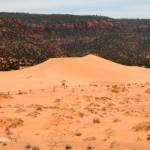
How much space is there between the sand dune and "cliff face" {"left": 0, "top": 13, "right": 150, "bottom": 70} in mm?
32849

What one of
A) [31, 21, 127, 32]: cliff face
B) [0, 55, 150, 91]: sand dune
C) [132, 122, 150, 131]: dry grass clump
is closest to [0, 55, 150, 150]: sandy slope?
[132, 122, 150, 131]: dry grass clump

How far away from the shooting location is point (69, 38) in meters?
155

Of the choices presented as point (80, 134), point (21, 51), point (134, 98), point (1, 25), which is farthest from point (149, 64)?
point (80, 134)

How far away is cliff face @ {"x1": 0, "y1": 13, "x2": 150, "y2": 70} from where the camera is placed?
117312 mm

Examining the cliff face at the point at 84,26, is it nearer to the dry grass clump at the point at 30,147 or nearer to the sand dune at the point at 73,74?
the sand dune at the point at 73,74

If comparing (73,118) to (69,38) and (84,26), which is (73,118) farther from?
(84,26)

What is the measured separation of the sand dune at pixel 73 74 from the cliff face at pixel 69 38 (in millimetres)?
32849

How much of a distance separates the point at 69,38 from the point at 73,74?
94178mm

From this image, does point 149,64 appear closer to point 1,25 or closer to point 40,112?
point 1,25

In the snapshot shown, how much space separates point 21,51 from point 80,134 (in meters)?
97.2

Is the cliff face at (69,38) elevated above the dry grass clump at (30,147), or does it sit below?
below

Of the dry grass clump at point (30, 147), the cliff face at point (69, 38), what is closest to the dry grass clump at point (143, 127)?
the dry grass clump at point (30, 147)

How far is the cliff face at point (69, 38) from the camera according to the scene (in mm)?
117312

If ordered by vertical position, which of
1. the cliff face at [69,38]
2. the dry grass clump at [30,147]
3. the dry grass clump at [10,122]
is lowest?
the cliff face at [69,38]
